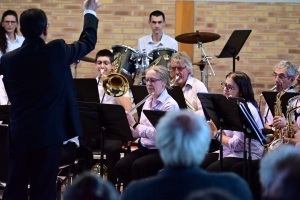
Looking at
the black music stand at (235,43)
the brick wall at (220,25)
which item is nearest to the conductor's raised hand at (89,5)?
the black music stand at (235,43)

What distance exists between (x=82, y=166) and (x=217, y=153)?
1.40 meters

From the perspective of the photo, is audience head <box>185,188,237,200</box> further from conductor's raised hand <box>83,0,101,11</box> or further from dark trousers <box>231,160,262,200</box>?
dark trousers <box>231,160,262,200</box>

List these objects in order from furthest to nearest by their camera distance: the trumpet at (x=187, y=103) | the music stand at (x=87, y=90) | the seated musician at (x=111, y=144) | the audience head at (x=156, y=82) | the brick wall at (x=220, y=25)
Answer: the brick wall at (x=220, y=25) < the seated musician at (x=111, y=144) < the trumpet at (x=187, y=103) < the music stand at (x=87, y=90) < the audience head at (x=156, y=82)

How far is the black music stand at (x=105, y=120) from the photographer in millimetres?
4551

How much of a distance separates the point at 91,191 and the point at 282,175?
497 mm

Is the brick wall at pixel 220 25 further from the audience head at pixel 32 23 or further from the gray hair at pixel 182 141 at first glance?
the gray hair at pixel 182 141

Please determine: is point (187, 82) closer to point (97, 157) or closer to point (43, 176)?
point (97, 157)

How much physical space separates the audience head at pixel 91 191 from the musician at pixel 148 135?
3344mm

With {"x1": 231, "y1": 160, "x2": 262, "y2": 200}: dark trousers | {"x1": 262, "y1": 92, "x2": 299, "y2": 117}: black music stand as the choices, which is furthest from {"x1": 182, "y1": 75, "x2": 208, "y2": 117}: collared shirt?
{"x1": 231, "y1": 160, "x2": 262, "y2": 200}: dark trousers

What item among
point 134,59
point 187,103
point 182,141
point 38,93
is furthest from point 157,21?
point 182,141

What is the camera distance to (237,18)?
7.99 metres

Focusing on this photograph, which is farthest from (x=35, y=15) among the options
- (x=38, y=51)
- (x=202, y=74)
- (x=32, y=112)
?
(x=202, y=74)

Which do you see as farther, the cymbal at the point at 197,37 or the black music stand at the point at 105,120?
the cymbal at the point at 197,37

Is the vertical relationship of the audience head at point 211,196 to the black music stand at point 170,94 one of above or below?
above
